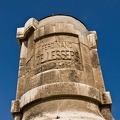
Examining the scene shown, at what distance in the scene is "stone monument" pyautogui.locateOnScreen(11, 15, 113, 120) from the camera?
5129mm

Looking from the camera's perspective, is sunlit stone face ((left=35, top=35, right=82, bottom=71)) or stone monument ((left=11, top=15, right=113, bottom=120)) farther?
sunlit stone face ((left=35, top=35, right=82, bottom=71))

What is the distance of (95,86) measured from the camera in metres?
5.99

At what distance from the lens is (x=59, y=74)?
5.62m

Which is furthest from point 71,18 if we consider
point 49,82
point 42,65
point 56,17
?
point 49,82

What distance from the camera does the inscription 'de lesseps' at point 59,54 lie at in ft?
19.4

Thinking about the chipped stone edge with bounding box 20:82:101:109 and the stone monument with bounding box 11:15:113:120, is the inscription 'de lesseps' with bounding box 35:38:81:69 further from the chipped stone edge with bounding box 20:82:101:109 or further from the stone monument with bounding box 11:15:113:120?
the chipped stone edge with bounding box 20:82:101:109

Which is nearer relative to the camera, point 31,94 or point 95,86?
point 31,94

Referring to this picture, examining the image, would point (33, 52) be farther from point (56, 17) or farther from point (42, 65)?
point (56, 17)

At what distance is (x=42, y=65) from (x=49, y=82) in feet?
2.15

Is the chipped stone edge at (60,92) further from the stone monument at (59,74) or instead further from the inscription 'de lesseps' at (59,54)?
the inscription 'de lesseps' at (59,54)

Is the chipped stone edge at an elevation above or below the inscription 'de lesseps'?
below

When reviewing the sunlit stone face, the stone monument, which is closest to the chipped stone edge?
the stone monument

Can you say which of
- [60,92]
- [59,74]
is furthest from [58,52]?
[60,92]

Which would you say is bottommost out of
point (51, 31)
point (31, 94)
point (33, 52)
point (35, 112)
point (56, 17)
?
point (35, 112)
